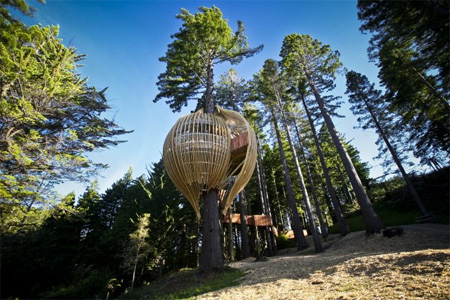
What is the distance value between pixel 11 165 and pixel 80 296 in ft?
24.5

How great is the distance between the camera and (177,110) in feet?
36.6

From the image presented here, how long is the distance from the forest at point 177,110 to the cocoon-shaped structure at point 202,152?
114 inches

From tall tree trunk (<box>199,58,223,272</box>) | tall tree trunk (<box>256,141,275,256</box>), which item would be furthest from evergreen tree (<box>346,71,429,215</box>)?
tall tree trunk (<box>199,58,223,272</box>)

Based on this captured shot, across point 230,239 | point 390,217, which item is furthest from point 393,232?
point 390,217

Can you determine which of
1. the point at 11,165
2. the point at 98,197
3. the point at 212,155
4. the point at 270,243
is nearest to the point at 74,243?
the point at 98,197

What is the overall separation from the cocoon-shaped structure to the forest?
2.91 metres

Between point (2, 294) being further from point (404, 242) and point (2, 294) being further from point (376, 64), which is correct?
point (376, 64)

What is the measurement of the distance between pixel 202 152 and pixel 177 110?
8.10 m

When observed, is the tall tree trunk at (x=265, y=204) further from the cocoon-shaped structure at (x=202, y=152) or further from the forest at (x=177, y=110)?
the cocoon-shaped structure at (x=202, y=152)

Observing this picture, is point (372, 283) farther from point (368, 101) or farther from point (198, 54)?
point (368, 101)

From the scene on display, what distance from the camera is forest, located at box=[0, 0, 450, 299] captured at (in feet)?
23.3

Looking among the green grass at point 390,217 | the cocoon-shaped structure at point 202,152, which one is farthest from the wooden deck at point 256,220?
the cocoon-shaped structure at point 202,152

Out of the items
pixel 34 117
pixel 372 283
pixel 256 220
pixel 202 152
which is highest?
pixel 34 117

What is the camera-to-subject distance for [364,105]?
19719 mm
